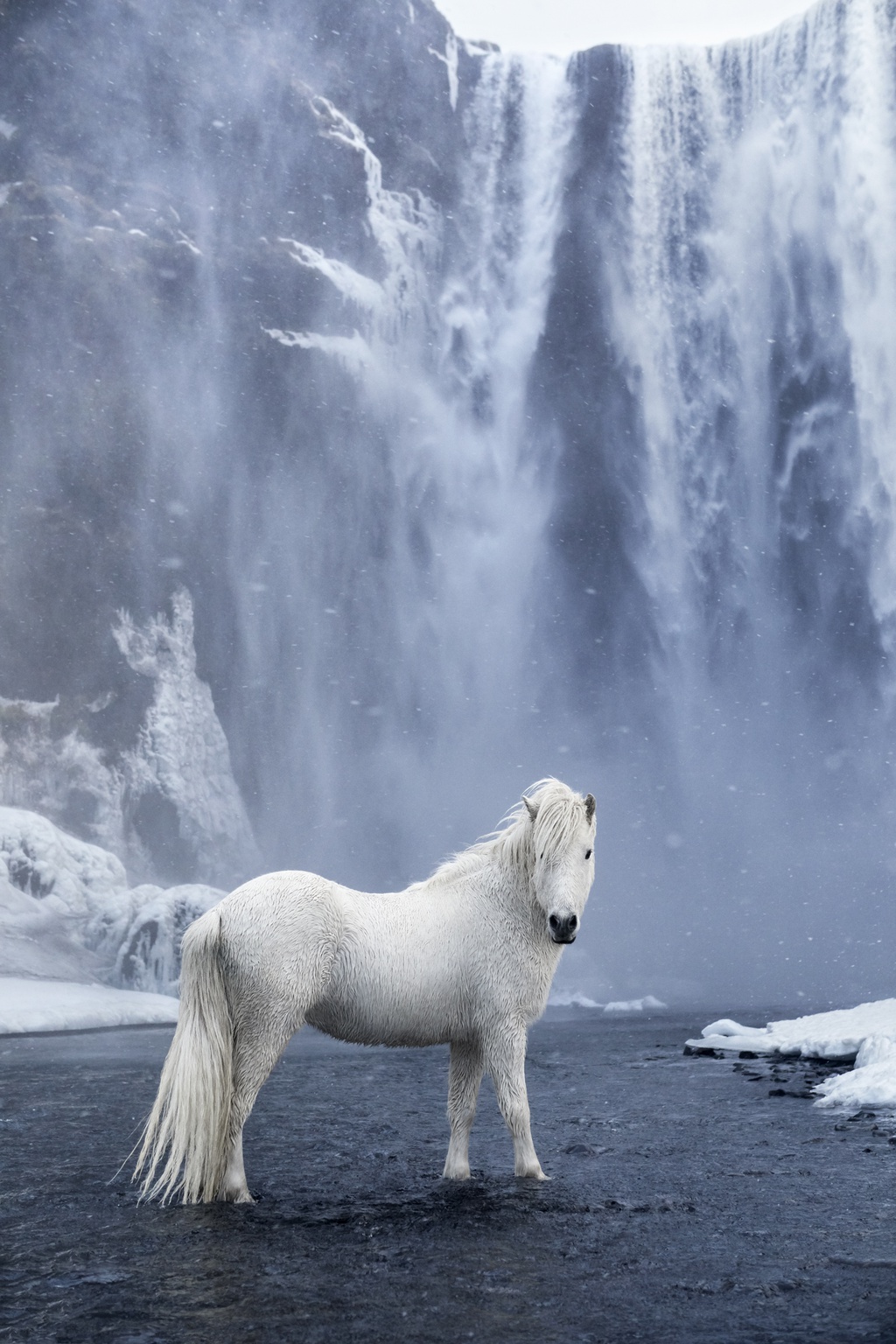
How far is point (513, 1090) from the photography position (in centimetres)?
488

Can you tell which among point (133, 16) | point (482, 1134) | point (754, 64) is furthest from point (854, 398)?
point (482, 1134)

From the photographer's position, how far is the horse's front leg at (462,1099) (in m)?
5.10

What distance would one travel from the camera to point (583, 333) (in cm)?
4641

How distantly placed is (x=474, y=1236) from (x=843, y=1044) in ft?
29.5

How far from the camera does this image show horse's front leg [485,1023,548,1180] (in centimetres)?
488

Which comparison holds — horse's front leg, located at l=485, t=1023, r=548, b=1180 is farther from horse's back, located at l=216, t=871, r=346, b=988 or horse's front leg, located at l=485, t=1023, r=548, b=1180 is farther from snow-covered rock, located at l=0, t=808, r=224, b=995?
snow-covered rock, located at l=0, t=808, r=224, b=995

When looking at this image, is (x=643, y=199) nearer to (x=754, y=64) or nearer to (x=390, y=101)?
(x=754, y=64)

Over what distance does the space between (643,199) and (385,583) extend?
73.2 feet

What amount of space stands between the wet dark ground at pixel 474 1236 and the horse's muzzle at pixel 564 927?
1.17 metres

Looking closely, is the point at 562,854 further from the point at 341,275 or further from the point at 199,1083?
the point at 341,275

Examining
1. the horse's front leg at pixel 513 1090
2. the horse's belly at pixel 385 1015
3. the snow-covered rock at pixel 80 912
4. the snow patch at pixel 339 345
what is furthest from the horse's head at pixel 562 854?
the snow patch at pixel 339 345

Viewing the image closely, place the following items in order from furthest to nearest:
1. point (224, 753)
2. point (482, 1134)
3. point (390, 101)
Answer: point (390, 101) → point (224, 753) → point (482, 1134)

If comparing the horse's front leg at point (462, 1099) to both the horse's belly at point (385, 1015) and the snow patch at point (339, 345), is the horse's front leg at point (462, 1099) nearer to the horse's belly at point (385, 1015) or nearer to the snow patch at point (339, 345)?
the horse's belly at point (385, 1015)

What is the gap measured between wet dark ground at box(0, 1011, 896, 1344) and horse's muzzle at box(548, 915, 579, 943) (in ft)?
3.85
